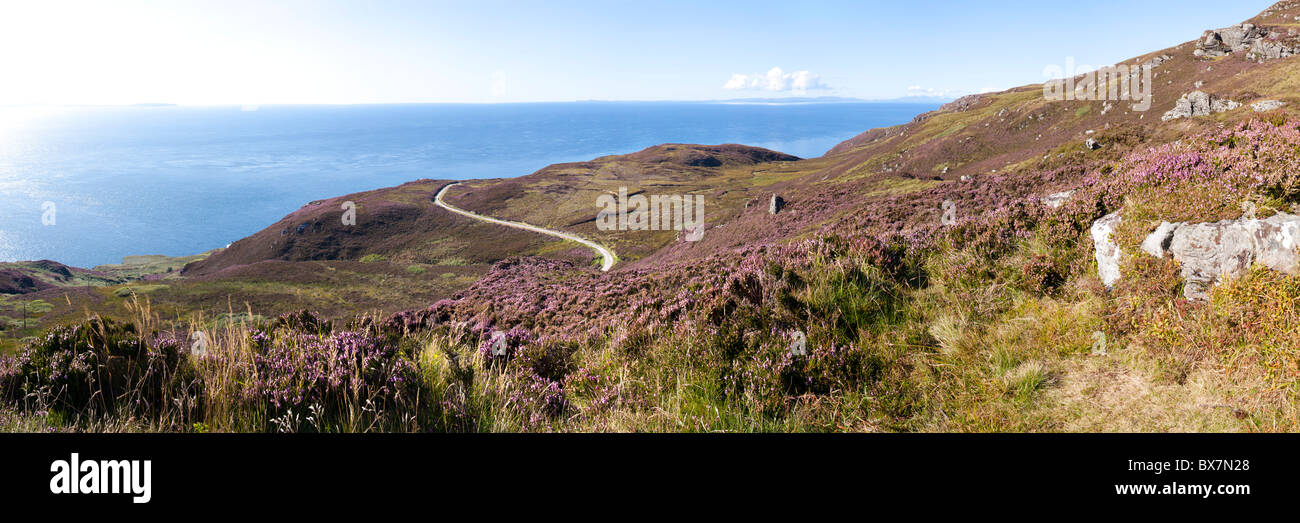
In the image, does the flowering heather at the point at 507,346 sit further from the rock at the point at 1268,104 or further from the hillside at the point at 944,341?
the rock at the point at 1268,104

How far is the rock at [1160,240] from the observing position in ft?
19.0

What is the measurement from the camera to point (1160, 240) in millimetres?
5848

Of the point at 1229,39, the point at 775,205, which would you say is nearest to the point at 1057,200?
the point at 775,205

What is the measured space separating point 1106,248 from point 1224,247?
1.04m

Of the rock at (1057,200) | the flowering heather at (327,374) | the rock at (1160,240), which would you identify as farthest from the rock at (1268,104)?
the flowering heather at (327,374)

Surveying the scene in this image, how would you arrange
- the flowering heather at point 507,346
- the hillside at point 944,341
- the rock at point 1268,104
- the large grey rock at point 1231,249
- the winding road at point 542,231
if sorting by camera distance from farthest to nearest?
the winding road at point 542,231, the rock at point 1268,104, the flowering heather at point 507,346, the large grey rock at point 1231,249, the hillside at point 944,341

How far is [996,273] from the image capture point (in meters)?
6.72

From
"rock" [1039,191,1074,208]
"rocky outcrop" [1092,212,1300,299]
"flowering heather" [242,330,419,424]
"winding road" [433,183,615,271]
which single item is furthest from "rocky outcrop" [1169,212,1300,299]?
"winding road" [433,183,615,271]

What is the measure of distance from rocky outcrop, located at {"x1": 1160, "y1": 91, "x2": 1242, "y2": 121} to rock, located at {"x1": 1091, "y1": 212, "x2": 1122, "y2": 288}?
45255 mm

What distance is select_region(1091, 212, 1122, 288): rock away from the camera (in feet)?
19.7

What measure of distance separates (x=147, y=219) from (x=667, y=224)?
207 meters

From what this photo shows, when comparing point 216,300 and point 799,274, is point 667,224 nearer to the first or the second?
→ point 216,300

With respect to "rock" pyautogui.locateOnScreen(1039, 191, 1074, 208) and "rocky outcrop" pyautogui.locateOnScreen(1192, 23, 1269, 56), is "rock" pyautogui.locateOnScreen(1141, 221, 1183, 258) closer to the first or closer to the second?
"rock" pyautogui.locateOnScreen(1039, 191, 1074, 208)
